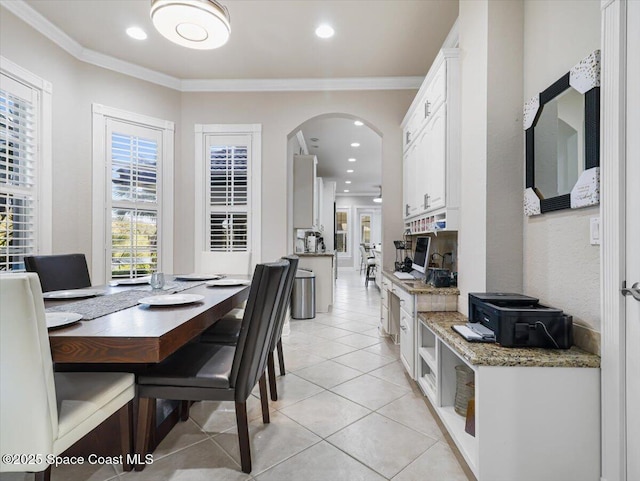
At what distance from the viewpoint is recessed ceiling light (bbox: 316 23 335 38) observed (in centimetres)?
310

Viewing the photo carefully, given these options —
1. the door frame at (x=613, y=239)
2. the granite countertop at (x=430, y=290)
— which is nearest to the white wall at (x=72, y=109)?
the granite countertop at (x=430, y=290)

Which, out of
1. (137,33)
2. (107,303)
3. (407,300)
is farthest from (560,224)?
(137,33)

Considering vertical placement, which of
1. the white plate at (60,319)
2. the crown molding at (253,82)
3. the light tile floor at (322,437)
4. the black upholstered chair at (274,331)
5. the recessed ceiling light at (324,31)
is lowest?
the light tile floor at (322,437)

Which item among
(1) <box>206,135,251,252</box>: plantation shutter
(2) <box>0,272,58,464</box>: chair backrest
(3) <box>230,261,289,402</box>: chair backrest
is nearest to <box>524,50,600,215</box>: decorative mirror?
(3) <box>230,261,289,402</box>: chair backrest

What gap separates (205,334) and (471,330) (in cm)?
172

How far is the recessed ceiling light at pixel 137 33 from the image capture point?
3160mm

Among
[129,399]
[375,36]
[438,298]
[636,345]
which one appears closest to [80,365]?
[129,399]

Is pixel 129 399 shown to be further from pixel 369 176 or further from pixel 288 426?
pixel 369 176

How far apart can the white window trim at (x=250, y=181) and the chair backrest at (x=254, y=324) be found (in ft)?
8.56

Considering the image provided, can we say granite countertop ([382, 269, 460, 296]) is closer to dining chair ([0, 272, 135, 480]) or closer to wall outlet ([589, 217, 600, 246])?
wall outlet ([589, 217, 600, 246])

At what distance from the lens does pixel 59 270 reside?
2.57m

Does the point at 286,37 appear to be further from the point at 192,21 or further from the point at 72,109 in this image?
the point at 72,109

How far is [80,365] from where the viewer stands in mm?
1832

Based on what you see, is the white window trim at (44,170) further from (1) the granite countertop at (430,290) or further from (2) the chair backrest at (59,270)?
(1) the granite countertop at (430,290)
